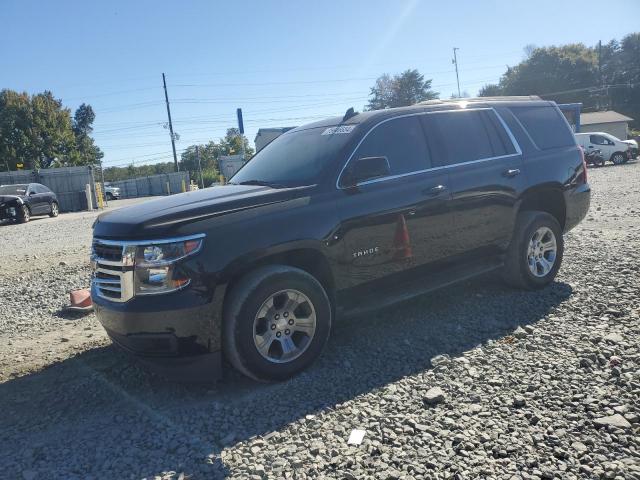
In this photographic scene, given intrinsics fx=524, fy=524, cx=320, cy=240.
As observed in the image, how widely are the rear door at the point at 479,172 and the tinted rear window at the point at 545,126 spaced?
41 centimetres

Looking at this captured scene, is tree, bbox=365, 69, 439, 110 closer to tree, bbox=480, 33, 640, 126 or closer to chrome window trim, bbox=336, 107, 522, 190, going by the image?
tree, bbox=480, 33, 640, 126

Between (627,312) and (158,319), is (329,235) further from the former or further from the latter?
(627,312)

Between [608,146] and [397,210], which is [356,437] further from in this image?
[608,146]

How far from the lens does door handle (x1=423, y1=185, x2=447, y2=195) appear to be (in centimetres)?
458

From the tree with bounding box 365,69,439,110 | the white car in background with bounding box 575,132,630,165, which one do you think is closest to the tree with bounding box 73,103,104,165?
the tree with bounding box 365,69,439,110

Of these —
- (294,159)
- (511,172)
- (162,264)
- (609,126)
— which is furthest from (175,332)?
(609,126)

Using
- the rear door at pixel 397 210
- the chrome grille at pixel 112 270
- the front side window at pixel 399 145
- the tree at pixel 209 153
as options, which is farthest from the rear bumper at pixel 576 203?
the tree at pixel 209 153

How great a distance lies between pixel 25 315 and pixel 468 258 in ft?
16.3

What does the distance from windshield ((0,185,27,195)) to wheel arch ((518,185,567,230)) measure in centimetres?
2065

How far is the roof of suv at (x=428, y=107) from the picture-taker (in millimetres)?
4691

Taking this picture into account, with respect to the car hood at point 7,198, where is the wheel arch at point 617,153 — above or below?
below

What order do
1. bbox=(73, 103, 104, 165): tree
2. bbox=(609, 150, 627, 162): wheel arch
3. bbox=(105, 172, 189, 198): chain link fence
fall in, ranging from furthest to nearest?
1. bbox=(73, 103, 104, 165): tree
2. bbox=(105, 172, 189, 198): chain link fence
3. bbox=(609, 150, 627, 162): wheel arch

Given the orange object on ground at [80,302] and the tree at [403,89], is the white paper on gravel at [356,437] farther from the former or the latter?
the tree at [403,89]

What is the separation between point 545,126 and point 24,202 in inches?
801
